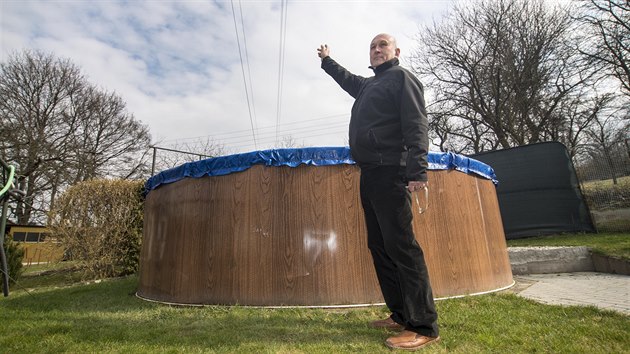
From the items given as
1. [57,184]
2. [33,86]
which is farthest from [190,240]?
[33,86]

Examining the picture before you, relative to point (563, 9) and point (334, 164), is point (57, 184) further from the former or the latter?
point (563, 9)

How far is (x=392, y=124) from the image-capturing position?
2.27 m

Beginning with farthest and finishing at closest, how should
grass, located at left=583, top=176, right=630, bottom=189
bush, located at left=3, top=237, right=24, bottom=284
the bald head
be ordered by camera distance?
grass, located at left=583, top=176, right=630, bottom=189, bush, located at left=3, top=237, right=24, bottom=284, the bald head

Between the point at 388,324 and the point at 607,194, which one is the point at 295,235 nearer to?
the point at 388,324

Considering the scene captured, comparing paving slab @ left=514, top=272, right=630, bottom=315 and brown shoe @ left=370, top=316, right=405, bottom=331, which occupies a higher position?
brown shoe @ left=370, top=316, right=405, bottom=331

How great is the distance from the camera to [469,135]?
681 inches

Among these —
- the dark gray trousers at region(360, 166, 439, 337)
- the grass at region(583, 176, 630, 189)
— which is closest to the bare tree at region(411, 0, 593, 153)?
the grass at region(583, 176, 630, 189)

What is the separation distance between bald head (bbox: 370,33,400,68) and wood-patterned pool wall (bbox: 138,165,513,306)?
133 centimetres

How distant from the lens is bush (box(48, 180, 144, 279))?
7.29m

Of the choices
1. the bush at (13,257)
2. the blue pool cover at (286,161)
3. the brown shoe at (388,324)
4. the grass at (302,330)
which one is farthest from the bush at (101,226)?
the brown shoe at (388,324)

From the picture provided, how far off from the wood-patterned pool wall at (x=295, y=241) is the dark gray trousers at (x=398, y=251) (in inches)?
37.5

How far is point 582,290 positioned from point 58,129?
73.5ft

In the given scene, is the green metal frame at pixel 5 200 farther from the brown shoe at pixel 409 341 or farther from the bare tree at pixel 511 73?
the bare tree at pixel 511 73

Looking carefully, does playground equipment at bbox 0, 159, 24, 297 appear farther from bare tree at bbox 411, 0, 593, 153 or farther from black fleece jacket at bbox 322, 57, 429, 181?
bare tree at bbox 411, 0, 593, 153
